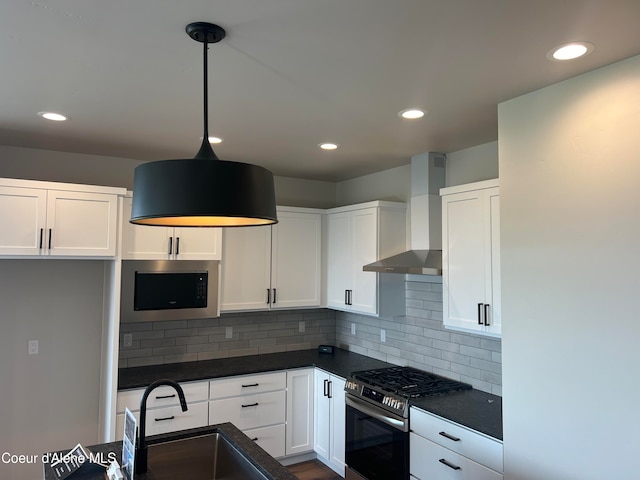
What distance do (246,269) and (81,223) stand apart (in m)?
1.41

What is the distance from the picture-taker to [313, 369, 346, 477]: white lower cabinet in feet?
12.1

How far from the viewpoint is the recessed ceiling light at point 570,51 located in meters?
1.73

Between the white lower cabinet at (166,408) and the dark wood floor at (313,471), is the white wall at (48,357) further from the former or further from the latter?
the dark wood floor at (313,471)

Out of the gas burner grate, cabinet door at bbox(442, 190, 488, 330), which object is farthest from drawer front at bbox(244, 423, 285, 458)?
cabinet door at bbox(442, 190, 488, 330)

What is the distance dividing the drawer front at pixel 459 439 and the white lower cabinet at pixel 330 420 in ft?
3.15

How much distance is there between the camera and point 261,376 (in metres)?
3.84

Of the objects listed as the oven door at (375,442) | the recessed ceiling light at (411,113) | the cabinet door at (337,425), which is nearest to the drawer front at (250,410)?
the cabinet door at (337,425)

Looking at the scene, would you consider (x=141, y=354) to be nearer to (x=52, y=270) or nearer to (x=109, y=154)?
(x=52, y=270)

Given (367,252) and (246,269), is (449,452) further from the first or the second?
Answer: (246,269)

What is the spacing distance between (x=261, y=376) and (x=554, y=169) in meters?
2.78

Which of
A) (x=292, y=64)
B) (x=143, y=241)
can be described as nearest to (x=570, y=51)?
(x=292, y=64)

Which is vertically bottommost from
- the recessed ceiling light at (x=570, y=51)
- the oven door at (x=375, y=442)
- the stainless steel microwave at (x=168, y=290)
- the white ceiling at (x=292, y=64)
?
the oven door at (x=375, y=442)

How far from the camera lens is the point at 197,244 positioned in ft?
12.4

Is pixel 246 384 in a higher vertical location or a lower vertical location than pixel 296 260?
lower
